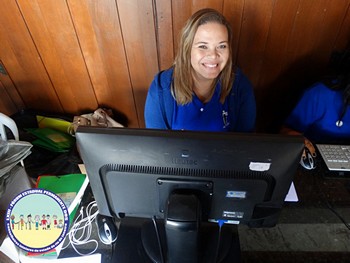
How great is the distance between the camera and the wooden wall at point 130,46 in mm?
1397

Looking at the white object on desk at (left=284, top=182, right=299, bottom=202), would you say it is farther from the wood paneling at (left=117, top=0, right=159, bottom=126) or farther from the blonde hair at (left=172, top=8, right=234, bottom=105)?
the wood paneling at (left=117, top=0, right=159, bottom=126)

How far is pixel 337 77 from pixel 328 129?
0.96 ft

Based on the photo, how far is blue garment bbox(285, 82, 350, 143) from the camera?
4.27ft

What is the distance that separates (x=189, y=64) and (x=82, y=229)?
2.73ft

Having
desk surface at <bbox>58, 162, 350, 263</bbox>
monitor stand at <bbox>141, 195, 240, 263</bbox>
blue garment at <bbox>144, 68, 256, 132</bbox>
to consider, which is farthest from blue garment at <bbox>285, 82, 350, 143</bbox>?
monitor stand at <bbox>141, 195, 240, 263</bbox>

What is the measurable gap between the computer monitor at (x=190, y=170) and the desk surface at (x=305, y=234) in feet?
0.71

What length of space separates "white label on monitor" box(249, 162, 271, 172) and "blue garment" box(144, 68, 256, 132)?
2.24ft

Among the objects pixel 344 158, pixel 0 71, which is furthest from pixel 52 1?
pixel 344 158

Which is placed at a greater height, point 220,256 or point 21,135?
point 220,256

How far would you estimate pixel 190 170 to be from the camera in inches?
23.6

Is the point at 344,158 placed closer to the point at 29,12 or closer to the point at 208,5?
→ the point at 208,5

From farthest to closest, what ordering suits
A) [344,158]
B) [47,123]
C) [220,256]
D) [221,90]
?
[47,123] < [221,90] < [344,158] < [220,256]

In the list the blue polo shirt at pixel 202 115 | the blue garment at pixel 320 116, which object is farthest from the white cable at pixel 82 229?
the blue garment at pixel 320 116

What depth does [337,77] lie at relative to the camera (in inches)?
50.1
